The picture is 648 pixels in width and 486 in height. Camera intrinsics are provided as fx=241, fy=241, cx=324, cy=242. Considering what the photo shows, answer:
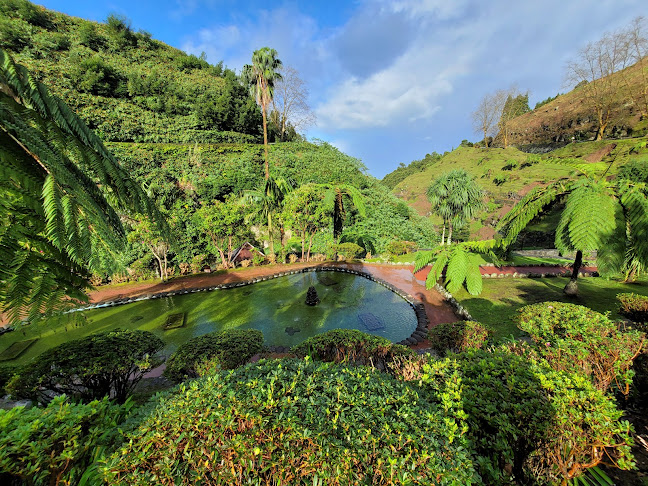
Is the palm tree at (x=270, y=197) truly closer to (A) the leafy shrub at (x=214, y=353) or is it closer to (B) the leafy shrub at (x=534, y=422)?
(A) the leafy shrub at (x=214, y=353)

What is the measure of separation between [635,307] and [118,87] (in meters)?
40.3

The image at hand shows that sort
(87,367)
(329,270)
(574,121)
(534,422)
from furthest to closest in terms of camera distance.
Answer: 1. (574,121)
2. (329,270)
3. (87,367)
4. (534,422)

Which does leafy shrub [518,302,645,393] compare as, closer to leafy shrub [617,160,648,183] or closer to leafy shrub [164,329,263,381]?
leafy shrub [164,329,263,381]

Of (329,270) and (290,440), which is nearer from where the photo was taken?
(290,440)

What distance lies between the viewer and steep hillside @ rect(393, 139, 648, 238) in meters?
29.7

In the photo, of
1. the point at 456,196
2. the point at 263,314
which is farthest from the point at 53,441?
the point at 456,196

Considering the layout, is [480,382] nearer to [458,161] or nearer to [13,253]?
[13,253]

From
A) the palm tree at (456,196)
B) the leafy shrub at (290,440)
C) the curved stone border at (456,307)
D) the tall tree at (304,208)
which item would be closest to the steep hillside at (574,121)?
the palm tree at (456,196)

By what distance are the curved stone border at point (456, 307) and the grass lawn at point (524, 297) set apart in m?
0.18

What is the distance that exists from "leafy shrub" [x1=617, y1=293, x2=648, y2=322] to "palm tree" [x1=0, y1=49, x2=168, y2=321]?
12307 mm

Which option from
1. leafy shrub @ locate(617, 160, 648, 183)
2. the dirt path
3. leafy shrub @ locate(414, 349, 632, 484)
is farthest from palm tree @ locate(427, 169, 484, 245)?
leafy shrub @ locate(414, 349, 632, 484)

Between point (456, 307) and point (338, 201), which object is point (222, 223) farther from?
point (456, 307)

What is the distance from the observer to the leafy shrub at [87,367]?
4.40 metres

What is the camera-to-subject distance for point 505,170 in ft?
142
